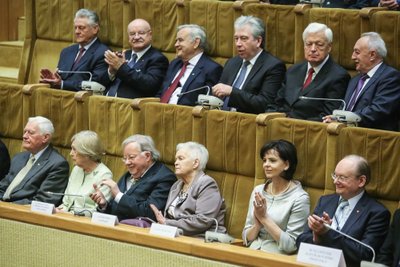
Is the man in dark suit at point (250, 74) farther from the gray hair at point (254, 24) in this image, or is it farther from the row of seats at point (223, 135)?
the row of seats at point (223, 135)

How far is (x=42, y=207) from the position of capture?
7.41ft

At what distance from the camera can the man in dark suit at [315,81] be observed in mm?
2359

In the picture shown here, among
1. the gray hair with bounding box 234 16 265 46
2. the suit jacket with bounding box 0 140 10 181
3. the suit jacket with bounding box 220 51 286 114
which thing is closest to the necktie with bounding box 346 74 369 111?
the suit jacket with bounding box 220 51 286 114

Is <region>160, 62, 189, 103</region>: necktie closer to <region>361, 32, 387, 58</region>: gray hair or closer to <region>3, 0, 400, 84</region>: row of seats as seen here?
<region>3, 0, 400, 84</region>: row of seats

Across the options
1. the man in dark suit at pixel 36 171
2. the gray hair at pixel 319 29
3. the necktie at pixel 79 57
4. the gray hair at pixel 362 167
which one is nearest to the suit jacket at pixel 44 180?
the man in dark suit at pixel 36 171

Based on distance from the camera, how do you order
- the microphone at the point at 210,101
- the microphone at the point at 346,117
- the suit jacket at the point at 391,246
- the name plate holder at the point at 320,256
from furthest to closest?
the microphone at the point at 210,101 → the microphone at the point at 346,117 → the suit jacket at the point at 391,246 → the name plate holder at the point at 320,256

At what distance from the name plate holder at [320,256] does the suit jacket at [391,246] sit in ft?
0.51

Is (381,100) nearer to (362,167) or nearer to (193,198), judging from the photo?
(362,167)

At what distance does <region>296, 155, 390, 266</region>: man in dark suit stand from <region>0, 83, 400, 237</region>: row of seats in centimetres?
8

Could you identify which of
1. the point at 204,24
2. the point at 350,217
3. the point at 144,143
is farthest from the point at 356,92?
the point at 204,24

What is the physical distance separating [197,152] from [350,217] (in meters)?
0.42

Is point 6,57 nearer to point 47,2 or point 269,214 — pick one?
point 47,2

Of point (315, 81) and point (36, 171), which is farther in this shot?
point (36, 171)

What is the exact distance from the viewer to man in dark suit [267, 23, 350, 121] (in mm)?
2359
